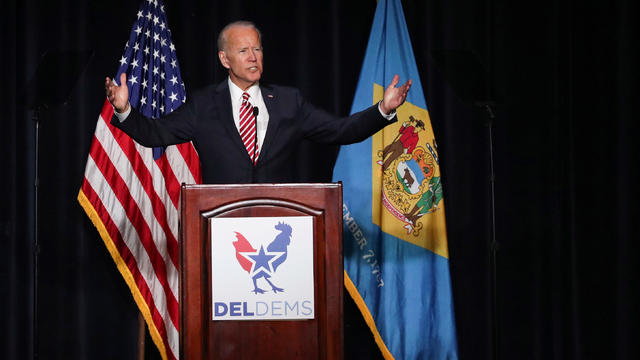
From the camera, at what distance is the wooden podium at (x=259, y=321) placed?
2.03 meters

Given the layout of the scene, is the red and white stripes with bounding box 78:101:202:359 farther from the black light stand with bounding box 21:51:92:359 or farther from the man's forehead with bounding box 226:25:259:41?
the man's forehead with bounding box 226:25:259:41

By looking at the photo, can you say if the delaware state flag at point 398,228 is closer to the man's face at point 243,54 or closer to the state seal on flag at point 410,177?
the state seal on flag at point 410,177

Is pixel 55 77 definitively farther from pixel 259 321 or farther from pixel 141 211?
pixel 259 321

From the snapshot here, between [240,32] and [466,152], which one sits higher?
[240,32]

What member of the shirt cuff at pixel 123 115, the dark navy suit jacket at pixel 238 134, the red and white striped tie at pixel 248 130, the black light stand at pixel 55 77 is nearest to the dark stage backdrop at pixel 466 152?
the black light stand at pixel 55 77

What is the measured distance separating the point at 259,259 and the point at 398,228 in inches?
65.7

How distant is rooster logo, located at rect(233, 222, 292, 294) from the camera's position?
204 cm

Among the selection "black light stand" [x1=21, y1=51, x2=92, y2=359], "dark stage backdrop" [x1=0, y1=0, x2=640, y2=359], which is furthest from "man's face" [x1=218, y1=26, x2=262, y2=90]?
"black light stand" [x1=21, y1=51, x2=92, y2=359]

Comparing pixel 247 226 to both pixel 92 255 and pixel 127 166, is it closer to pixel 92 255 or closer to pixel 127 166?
pixel 127 166

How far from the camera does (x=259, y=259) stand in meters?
2.04

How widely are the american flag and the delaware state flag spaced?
1041mm

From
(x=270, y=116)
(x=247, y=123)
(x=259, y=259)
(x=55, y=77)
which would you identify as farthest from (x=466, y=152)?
(x=55, y=77)

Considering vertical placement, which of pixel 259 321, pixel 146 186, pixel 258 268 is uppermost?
pixel 146 186

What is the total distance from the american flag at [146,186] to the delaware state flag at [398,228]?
1041mm
